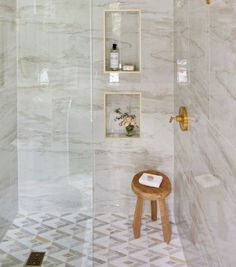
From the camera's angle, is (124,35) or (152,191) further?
(124,35)

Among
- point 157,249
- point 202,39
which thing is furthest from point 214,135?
point 157,249

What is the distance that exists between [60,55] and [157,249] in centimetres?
153

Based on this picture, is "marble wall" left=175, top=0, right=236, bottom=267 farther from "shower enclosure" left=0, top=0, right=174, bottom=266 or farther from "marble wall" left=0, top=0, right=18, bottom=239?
"marble wall" left=0, top=0, right=18, bottom=239

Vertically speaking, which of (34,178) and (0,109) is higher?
(0,109)

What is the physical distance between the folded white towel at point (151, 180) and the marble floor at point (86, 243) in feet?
1.26

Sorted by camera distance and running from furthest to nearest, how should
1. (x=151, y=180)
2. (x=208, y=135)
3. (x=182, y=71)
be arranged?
1. (x=151, y=180)
2. (x=182, y=71)
3. (x=208, y=135)

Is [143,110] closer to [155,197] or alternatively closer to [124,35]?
[124,35]

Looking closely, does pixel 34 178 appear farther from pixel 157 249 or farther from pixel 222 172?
pixel 222 172

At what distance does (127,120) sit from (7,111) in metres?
0.87

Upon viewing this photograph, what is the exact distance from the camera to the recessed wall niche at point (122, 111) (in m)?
2.70

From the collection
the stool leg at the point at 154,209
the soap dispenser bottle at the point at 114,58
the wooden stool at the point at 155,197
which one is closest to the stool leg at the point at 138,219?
the wooden stool at the point at 155,197

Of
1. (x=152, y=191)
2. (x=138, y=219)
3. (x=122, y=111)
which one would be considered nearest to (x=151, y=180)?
(x=152, y=191)

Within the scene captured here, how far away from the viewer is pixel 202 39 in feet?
5.27

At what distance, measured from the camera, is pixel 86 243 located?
231 centimetres
